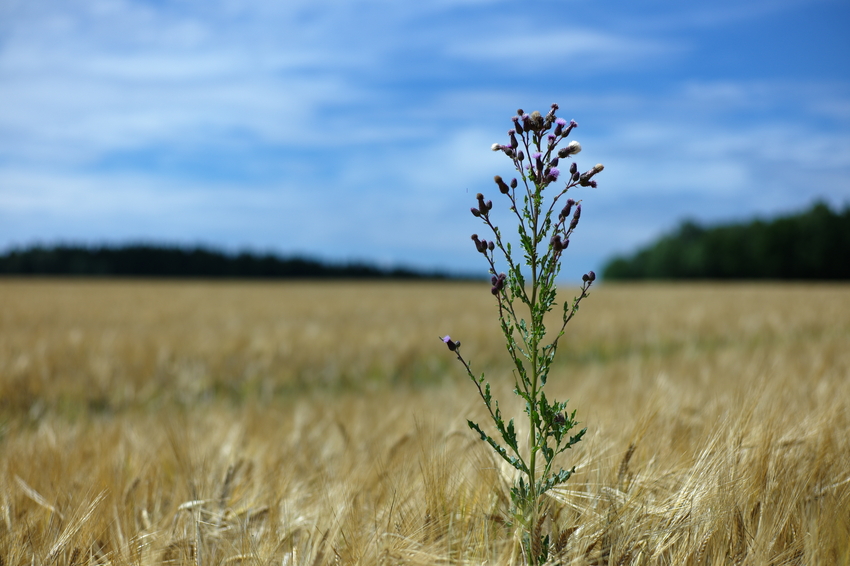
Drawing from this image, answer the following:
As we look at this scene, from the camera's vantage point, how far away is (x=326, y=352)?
644 cm

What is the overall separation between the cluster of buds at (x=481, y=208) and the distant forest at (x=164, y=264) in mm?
67181

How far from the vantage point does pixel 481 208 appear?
4.24 feet

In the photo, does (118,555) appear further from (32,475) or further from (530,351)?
(530,351)

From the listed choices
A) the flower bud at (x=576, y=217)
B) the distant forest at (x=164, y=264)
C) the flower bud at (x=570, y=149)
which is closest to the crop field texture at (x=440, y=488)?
the flower bud at (x=576, y=217)

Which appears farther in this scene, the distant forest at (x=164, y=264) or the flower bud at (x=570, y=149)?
the distant forest at (x=164, y=264)

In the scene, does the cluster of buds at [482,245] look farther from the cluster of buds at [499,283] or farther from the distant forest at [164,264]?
the distant forest at [164,264]

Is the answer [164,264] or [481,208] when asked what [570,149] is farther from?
[164,264]

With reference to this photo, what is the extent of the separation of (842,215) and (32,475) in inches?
2590

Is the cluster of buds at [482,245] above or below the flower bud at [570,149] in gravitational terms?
below

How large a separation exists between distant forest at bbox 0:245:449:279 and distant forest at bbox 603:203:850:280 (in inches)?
1255

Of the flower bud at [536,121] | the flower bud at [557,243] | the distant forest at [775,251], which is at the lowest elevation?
the flower bud at [557,243]

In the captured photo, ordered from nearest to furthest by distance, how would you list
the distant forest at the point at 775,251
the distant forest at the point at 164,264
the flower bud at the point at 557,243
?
the flower bud at the point at 557,243 → the distant forest at the point at 775,251 → the distant forest at the point at 164,264

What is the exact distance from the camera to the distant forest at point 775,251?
5181 cm

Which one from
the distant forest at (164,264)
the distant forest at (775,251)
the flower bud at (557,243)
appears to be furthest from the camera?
the distant forest at (164,264)
